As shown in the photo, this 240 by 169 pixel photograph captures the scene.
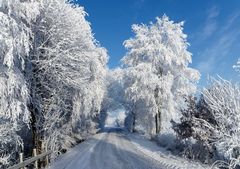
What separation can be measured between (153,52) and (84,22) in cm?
1469

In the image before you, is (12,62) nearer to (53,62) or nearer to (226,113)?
(53,62)

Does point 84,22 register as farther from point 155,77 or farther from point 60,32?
point 155,77

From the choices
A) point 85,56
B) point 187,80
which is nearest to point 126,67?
point 187,80

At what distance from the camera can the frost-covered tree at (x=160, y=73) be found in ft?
114

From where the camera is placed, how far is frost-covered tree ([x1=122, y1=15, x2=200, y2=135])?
34656 millimetres

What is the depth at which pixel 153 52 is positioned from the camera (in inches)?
1416

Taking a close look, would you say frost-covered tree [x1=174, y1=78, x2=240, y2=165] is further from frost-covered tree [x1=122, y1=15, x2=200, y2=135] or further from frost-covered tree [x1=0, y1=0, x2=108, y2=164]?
frost-covered tree [x1=122, y1=15, x2=200, y2=135]

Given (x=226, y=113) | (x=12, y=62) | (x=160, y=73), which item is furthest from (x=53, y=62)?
(x=160, y=73)

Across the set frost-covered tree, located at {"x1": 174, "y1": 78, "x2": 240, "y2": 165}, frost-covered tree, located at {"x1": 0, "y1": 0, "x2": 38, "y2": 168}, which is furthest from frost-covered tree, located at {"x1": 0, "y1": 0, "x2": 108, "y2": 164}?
frost-covered tree, located at {"x1": 174, "y1": 78, "x2": 240, "y2": 165}

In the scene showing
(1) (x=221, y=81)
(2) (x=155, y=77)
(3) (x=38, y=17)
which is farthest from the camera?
(2) (x=155, y=77)

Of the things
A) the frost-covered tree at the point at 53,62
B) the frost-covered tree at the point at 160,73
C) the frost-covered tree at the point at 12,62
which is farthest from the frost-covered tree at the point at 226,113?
the frost-covered tree at the point at 160,73

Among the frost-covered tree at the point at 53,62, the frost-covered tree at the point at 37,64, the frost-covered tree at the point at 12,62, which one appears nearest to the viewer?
the frost-covered tree at the point at 12,62

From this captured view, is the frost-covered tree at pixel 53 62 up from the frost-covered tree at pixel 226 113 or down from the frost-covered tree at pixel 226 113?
up

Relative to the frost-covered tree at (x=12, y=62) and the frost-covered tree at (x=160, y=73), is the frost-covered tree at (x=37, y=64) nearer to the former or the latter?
the frost-covered tree at (x=12, y=62)
